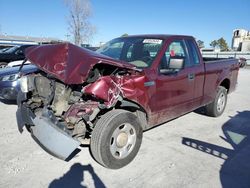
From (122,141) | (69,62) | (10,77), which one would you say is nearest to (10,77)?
(10,77)

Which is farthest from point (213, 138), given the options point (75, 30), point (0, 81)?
point (75, 30)

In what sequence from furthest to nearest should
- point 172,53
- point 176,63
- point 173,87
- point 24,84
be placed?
point 172,53 < point 173,87 < point 24,84 < point 176,63

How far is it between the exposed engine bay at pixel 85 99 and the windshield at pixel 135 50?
0.73m

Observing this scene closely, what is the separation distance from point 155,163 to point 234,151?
4.67ft

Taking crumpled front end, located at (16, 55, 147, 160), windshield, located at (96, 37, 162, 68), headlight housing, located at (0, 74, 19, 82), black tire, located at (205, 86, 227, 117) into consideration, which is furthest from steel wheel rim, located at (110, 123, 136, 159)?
headlight housing, located at (0, 74, 19, 82)

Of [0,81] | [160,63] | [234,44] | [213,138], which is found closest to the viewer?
[160,63]

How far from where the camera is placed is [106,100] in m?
3.09

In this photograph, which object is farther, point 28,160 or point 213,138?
point 213,138

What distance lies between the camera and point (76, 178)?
307cm

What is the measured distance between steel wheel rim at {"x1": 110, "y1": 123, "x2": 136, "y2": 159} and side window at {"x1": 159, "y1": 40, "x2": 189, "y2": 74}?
3.58 feet

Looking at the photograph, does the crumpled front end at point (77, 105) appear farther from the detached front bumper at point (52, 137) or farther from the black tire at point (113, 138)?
the black tire at point (113, 138)

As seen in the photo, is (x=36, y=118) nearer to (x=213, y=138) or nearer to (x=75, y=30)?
(x=213, y=138)

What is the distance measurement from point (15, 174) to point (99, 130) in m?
1.24

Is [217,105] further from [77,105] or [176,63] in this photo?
[77,105]
